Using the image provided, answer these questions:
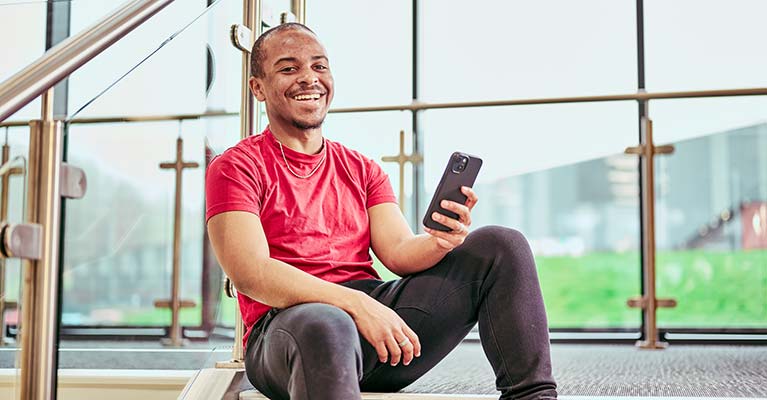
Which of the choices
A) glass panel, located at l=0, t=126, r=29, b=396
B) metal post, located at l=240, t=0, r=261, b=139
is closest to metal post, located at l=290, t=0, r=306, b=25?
metal post, located at l=240, t=0, r=261, b=139

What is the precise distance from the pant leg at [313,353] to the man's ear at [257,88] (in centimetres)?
53

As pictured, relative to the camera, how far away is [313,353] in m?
1.32

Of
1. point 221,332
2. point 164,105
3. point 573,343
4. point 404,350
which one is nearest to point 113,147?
point 164,105

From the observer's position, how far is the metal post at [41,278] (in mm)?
1149

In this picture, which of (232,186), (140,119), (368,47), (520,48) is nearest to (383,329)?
(232,186)

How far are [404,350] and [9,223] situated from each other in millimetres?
645

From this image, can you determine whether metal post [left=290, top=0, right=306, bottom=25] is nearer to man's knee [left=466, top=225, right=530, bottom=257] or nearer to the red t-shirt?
the red t-shirt

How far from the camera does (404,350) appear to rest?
4.81 ft

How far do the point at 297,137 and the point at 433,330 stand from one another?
465 millimetres

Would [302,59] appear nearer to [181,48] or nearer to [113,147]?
[181,48]

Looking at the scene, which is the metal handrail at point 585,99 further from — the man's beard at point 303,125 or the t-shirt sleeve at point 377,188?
the man's beard at point 303,125

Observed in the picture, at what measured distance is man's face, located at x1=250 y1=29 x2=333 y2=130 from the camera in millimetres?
1736

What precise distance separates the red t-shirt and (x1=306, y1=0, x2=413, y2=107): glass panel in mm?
1887

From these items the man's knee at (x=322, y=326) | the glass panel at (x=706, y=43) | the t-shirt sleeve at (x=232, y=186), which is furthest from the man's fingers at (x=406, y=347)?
the glass panel at (x=706, y=43)
